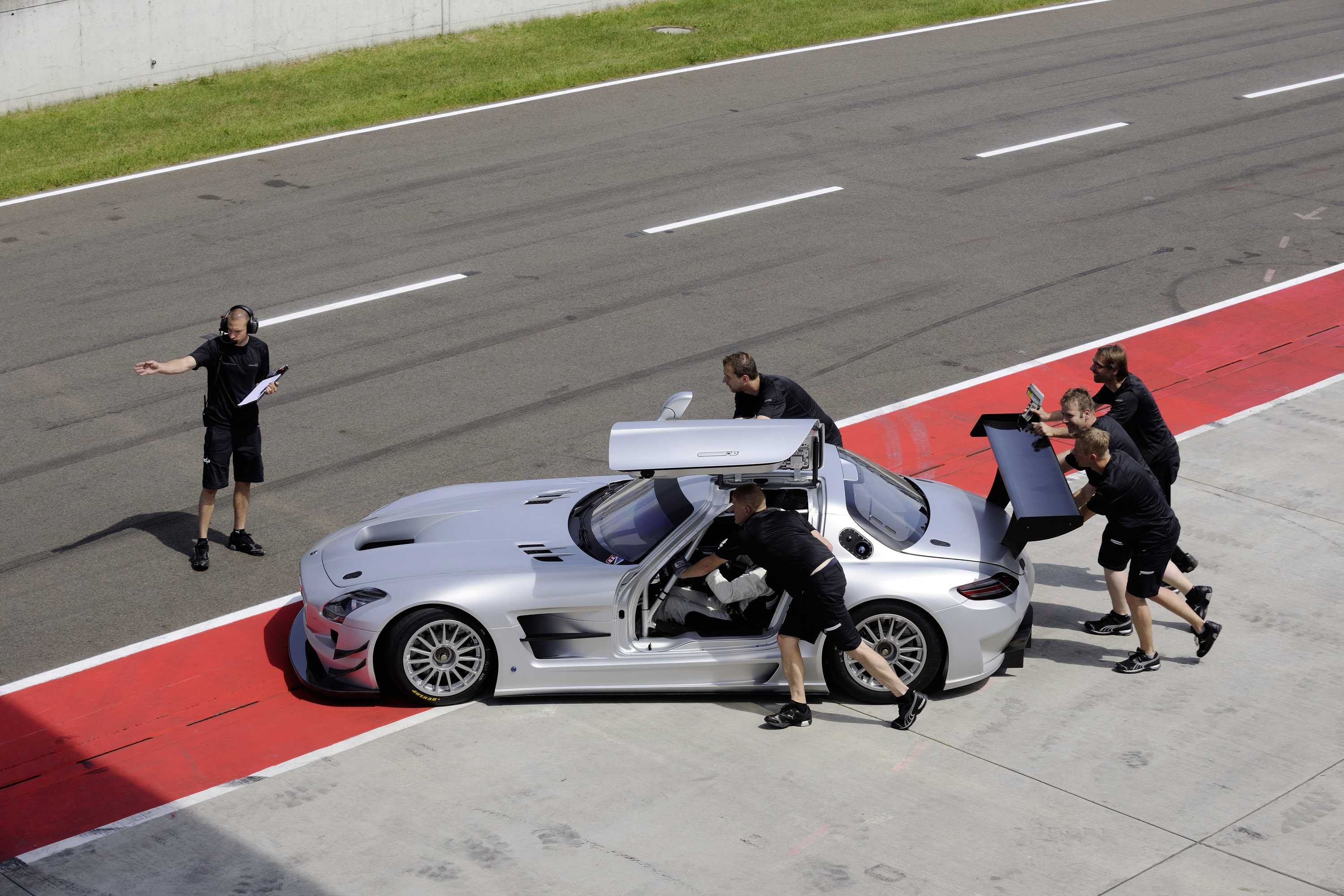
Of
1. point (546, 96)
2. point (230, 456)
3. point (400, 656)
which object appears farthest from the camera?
point (546, 96)

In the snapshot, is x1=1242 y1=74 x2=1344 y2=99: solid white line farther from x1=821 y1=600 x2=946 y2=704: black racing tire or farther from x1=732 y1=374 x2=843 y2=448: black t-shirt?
x1=821 y1=600 x2=946 y2=704: black racing tire

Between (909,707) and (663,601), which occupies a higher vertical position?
(663,601)

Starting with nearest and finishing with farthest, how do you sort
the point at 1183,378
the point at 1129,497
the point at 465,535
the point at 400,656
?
the point at 400,656
the point at 1129,497
the point at 465,535
the point at 1183,378

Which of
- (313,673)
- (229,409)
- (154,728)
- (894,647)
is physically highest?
(229,409)

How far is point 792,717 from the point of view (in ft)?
24.7

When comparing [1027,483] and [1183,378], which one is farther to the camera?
[1183,378]

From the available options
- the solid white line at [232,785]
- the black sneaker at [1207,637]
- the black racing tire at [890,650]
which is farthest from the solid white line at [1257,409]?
the solid white line at [232,785]

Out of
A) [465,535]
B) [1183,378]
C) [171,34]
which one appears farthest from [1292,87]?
[465,535]

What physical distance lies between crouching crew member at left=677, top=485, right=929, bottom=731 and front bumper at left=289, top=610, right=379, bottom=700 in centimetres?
193

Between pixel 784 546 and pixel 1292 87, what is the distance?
64.0 feet

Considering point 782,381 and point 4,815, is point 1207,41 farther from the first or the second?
point 4,815

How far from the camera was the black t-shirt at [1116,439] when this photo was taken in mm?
8266

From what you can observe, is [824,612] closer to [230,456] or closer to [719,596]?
[719,596]

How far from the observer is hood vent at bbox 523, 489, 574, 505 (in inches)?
336
